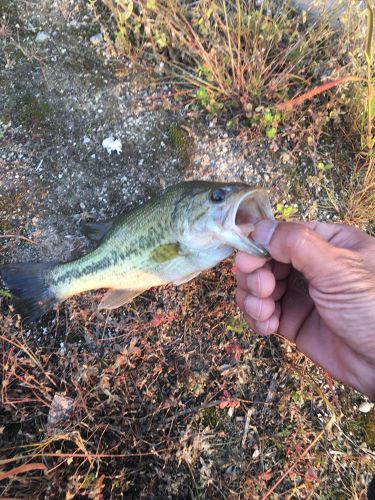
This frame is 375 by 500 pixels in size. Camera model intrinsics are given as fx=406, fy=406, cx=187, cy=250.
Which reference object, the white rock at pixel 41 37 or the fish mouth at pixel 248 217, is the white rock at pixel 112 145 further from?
the fish mouth at pixel 248 217

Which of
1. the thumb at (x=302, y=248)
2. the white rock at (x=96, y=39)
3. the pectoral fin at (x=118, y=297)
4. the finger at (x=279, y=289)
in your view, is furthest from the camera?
the white rock at (x=96, y=39)

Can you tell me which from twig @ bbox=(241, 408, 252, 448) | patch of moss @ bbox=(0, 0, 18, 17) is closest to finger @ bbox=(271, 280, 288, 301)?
twig @ bbox=(241, 408, 252, 448)

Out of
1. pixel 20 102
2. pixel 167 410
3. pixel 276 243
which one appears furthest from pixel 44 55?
pixel 167 410

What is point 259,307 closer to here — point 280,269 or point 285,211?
point 280,269

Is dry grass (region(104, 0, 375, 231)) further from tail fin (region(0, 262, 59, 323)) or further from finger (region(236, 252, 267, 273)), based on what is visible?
tail fin (region(0, 262, 59, 323))

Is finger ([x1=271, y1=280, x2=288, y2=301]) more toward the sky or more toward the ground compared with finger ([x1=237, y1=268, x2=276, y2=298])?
more toward the ground

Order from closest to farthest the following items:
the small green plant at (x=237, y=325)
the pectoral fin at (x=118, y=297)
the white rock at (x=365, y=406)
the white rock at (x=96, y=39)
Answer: the pectoral fin at (x=118, y=297)
the small green plant at (x=237, y=325)
the white rock at (x=365, y=406)
the white rock at (x=96, y=39)

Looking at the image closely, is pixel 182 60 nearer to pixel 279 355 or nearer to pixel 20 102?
pixel 20 102

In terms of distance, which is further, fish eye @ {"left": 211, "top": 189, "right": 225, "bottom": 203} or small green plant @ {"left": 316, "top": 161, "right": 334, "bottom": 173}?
small green plant @ {"left": 316, "top": 161, "right": 334, "bottom": 173}

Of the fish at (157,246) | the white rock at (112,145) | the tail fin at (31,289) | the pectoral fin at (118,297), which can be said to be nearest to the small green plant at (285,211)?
the fish at (157,246)
